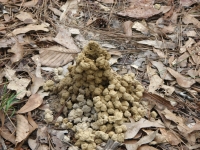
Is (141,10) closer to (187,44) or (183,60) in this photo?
(187,44)

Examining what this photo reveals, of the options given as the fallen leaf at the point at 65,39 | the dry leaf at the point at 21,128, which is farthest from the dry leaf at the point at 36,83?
the fallen leaf at the point at 65,39

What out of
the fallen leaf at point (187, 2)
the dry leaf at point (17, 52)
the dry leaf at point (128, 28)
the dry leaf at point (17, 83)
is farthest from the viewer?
the fallen leaf at point (187, 2)

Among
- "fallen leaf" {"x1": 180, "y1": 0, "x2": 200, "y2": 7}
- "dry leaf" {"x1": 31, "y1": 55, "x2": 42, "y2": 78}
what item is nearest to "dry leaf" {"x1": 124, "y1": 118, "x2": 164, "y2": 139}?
"dry leaf" {"x1": 31, "y1": 55, "x2": 42, "y2": 78}

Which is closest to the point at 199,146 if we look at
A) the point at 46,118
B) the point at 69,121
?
the point at 69,121

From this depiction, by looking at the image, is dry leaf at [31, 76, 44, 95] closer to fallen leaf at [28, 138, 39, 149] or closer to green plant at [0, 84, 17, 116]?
green plant at [0, 84, 17, 116]

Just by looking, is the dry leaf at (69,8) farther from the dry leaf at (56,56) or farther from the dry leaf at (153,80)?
the dry leaf at (153,80)

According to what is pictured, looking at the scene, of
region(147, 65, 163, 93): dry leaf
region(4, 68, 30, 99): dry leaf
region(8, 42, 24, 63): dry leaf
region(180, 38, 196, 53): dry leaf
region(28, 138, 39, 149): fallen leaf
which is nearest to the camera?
region(28, 138, 39, 149): fallen leaf

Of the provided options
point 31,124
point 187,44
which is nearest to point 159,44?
point 187,44

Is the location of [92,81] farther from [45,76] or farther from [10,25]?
[10,25]
